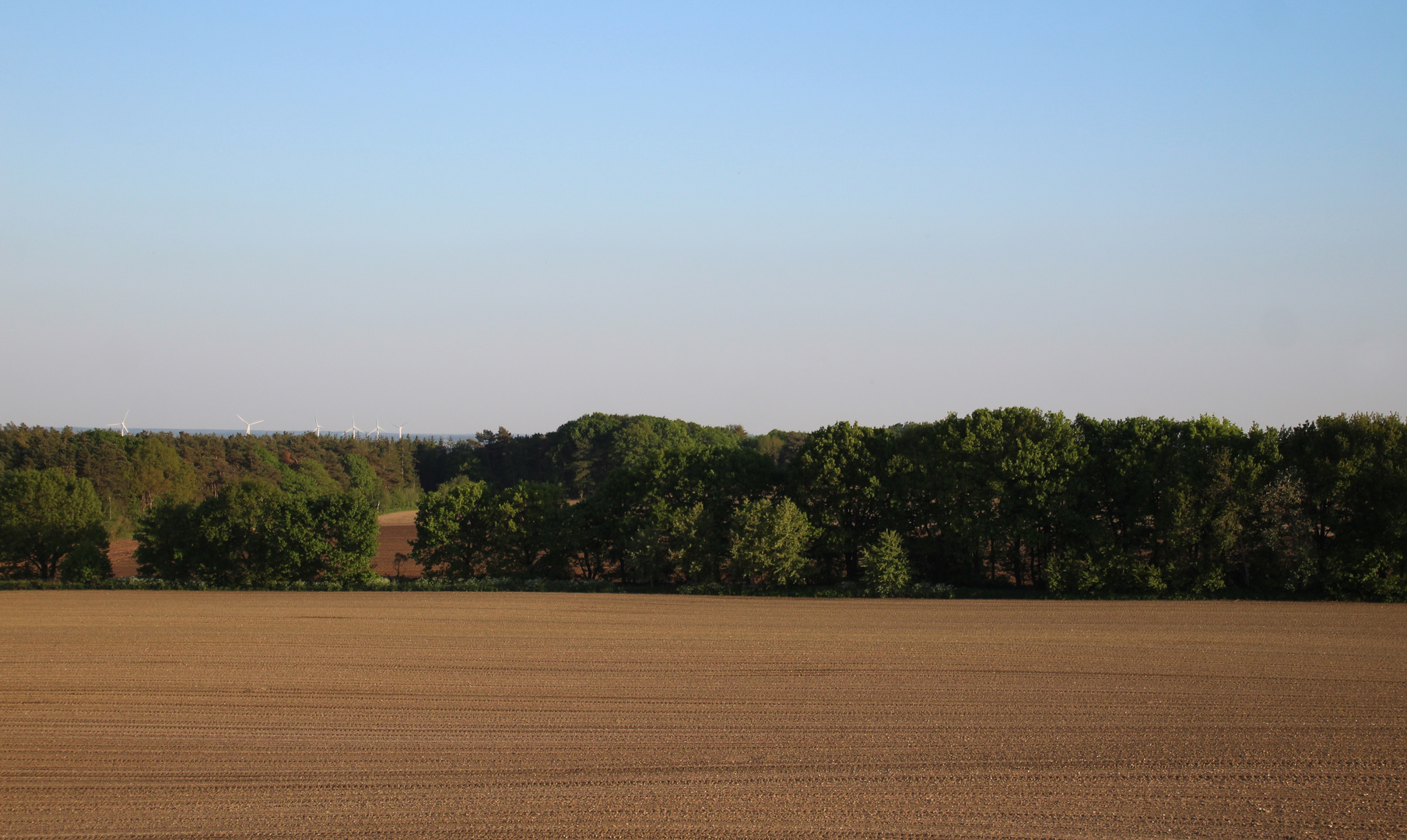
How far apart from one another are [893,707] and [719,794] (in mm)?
8172

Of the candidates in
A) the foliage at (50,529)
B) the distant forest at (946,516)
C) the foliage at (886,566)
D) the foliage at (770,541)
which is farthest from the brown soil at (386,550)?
the foliage at (886,566)

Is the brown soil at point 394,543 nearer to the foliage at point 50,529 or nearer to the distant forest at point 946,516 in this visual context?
the distant forest at point 946,516

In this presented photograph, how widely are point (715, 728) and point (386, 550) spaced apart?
62.0m

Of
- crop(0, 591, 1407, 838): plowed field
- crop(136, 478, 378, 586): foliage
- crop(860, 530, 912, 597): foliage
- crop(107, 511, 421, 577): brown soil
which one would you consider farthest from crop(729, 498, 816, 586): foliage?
crop(136, 478, 378, 586): foliage

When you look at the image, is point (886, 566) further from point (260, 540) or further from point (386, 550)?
point (386, 550)

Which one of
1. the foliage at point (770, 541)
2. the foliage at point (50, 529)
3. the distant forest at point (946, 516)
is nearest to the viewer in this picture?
the distant forest at point (946, 516)

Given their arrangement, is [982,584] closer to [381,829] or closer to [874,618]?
[874,618]

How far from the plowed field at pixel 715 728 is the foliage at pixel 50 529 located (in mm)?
19203

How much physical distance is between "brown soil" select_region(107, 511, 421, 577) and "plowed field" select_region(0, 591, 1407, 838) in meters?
23.2

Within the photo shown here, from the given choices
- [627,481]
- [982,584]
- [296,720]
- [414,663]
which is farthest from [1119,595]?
[296,720]

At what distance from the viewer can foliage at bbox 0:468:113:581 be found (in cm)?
5566

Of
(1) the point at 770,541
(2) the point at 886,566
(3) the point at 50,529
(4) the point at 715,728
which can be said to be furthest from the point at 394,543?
(4) the point at 715,728

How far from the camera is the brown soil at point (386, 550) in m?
65.0

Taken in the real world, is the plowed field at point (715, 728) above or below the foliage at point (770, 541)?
below
